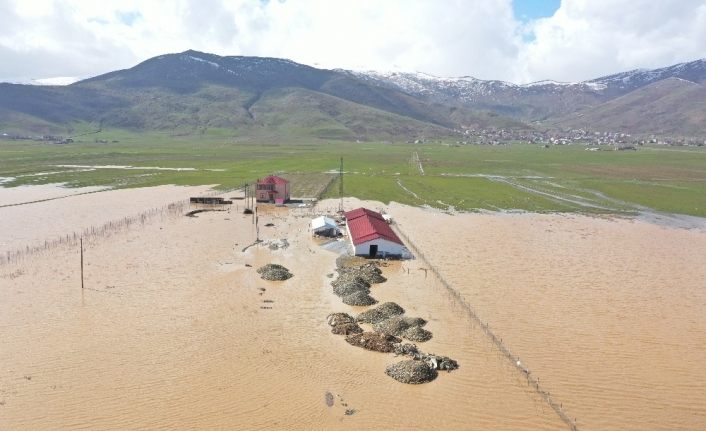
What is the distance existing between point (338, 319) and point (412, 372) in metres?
6.58

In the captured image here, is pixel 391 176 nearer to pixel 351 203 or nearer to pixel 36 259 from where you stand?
pixel 351 203

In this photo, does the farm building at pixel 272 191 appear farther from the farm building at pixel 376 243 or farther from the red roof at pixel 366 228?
the farm building at pixel 376 243

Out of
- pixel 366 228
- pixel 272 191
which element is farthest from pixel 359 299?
pixel 272 191

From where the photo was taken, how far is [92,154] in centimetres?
13388

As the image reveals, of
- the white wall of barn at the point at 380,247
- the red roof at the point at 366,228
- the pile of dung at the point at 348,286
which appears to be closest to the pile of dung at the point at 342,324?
the pile of dung at the point at 348,286

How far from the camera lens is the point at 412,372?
21.1 m

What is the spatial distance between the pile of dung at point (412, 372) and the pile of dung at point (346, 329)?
3967mm

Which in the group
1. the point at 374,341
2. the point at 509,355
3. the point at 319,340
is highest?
the point at 374,341

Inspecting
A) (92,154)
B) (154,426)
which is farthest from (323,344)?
(92,154)

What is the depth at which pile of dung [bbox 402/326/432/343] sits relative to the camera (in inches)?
976

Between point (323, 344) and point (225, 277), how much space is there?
1282cm

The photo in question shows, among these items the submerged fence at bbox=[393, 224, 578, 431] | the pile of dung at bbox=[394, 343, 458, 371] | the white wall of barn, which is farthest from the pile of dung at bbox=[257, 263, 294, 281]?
the pile of dung at bbox=[394, 343, 458, 371]

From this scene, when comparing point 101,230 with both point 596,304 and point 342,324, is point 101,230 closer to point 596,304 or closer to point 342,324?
point 342,324

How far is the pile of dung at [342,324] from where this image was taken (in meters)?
25.4
